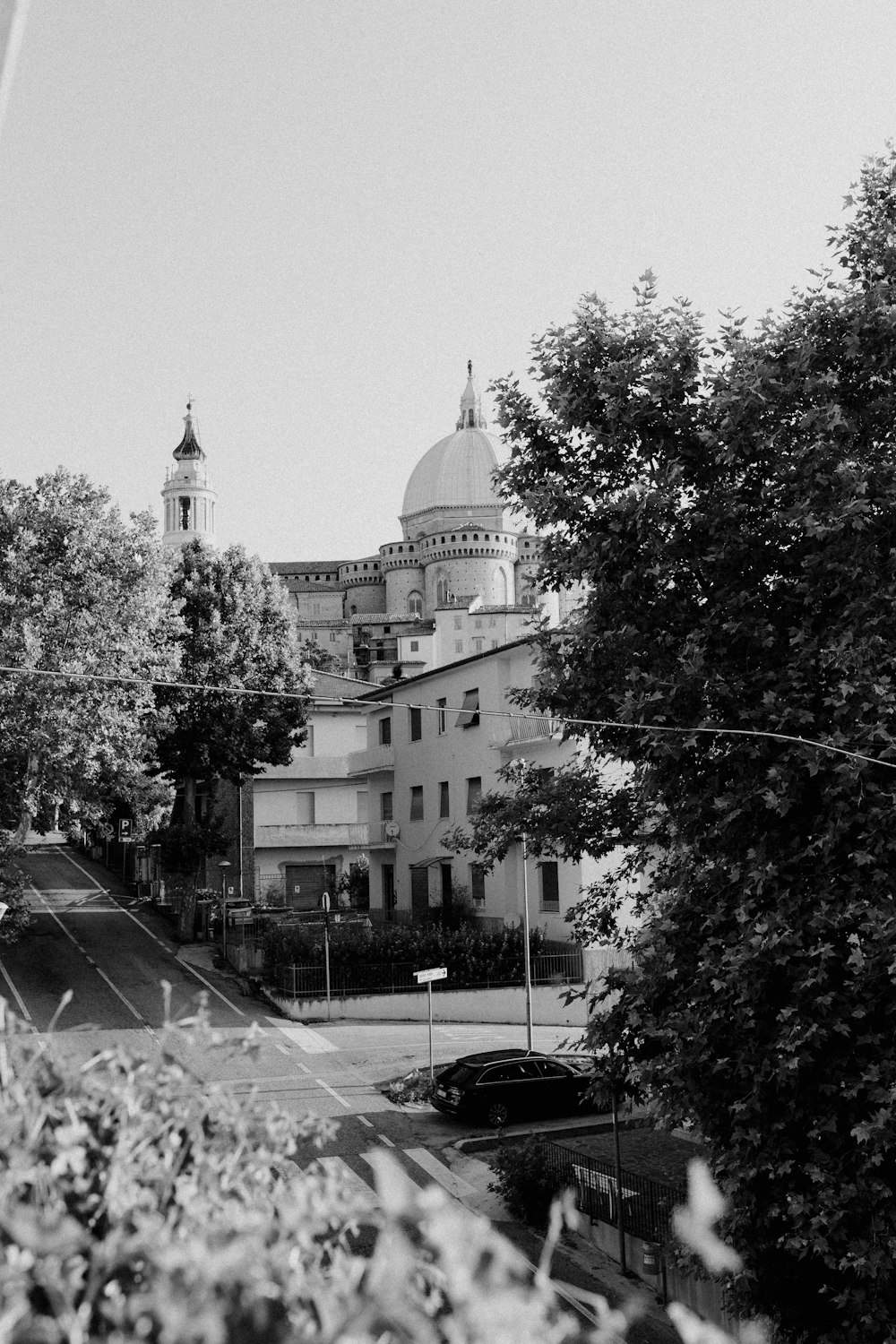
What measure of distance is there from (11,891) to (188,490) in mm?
109734

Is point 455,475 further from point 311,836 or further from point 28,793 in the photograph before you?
point 28,793

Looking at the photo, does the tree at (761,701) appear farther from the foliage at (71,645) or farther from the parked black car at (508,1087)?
the foliage at (71,645)

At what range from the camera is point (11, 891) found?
102ft

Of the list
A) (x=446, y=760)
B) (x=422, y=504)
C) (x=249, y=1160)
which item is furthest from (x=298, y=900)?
(x=422, y=504)

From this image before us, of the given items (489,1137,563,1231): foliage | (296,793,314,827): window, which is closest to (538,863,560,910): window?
(489,1137,563,1231): foliage

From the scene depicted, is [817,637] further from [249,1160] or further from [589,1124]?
[589,1124]

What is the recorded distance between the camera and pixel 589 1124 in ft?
76.3

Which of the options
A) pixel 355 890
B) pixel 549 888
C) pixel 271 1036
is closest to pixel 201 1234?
pixel 271 1036

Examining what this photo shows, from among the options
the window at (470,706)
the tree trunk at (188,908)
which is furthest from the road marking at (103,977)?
the window at (470,706)

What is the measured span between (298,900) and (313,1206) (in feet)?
170

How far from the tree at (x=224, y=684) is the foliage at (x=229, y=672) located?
31 mm

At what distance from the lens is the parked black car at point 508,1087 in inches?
897

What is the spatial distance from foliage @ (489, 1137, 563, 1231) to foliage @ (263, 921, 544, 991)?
1482 centimetres

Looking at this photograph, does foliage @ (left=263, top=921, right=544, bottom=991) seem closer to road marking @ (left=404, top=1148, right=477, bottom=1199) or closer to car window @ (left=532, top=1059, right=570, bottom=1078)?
car window @ (left=532, top=1059, right=570, bottom=1078)
